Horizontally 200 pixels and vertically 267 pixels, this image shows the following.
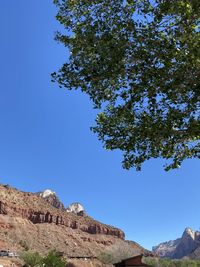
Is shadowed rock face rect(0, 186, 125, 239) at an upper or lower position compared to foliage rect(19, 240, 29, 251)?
upper

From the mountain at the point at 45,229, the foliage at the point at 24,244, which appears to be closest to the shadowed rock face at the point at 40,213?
the mountain at the point at 45,229

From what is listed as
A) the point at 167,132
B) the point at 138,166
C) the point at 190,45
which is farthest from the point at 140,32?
the point at 138,166

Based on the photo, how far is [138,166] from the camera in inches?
627

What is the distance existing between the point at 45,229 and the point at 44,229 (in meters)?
0.81

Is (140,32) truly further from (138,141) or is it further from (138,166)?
(138,166)

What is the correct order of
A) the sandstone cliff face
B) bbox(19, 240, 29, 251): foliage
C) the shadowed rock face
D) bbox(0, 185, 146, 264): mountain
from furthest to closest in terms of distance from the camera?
1. the shadowed rock face
2. the sandstone cliff face
3. bbox(0, 185, 146, 264): mountain
4. bbox(19, 240, 29, 251): foliage

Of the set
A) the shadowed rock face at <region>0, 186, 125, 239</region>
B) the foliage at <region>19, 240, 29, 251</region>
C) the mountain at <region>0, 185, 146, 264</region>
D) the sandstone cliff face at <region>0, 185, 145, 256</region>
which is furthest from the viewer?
the shadowed rock face at <region>0, 186, 125, 239</region>

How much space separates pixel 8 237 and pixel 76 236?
48.6 m

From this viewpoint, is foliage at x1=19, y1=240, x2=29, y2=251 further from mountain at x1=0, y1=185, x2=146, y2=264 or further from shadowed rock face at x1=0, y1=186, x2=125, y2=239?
shadowed rock face at x1=0, y1=186, x2=125, y2=239

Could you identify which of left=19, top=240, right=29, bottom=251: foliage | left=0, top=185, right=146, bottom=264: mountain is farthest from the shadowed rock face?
left=19, top=240, right=29, bottom=251: foliage

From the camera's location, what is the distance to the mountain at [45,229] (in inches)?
4416

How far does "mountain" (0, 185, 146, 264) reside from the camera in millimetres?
112156

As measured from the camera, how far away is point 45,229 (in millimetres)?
137000

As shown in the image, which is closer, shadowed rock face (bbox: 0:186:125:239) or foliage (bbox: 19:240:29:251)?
foliage (bbox: 19:240:29:251)
